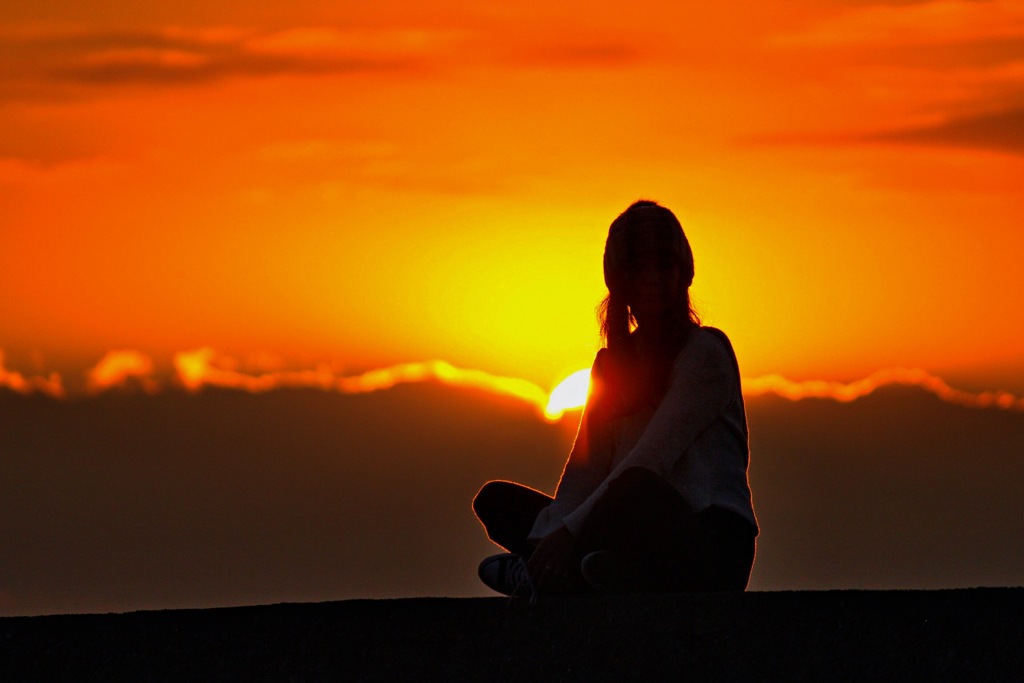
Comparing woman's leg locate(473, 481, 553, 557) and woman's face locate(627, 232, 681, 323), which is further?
woman's leg locate(473, 481, 553, 557)

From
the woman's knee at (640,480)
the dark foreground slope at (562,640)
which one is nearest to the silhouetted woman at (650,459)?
the woman's knee at (640,480)

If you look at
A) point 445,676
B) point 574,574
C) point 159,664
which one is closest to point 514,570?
point 574,574

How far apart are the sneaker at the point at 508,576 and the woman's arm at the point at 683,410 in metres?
0.35

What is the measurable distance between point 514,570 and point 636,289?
4.82 feet

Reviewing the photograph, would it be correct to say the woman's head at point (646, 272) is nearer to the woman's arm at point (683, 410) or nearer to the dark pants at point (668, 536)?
the woman's arm at point (683, 410)

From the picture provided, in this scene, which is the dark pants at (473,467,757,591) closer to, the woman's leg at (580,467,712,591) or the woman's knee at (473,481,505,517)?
the woman's leg at (580,467,712,591)

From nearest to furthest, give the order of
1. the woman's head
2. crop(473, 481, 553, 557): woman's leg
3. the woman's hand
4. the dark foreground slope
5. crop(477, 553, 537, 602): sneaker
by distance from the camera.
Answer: the dark foreground slope, the woman's hand, crop(477, 553, 537, 602): sneaker, the woman's head, crop(473, 481, 553, 557): woman's leg

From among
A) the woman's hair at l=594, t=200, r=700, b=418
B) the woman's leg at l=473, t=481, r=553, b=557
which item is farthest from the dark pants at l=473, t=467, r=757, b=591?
the woman's leg at l=473, t=481, r=553, b=557

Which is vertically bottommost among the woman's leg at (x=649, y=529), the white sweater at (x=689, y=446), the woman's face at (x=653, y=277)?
the woman's leg at (x=649, y=529)

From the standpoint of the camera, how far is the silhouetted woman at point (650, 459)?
894cm

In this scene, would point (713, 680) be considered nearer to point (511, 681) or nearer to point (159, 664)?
point (511, 681)

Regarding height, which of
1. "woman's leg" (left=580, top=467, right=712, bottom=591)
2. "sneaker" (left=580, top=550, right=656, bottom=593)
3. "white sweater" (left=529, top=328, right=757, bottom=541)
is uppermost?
"white sweater" (left=529, top=328, right=757, bottom=541)

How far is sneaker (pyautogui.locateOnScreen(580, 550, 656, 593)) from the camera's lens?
8.91 m

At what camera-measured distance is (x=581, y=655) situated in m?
8.48
